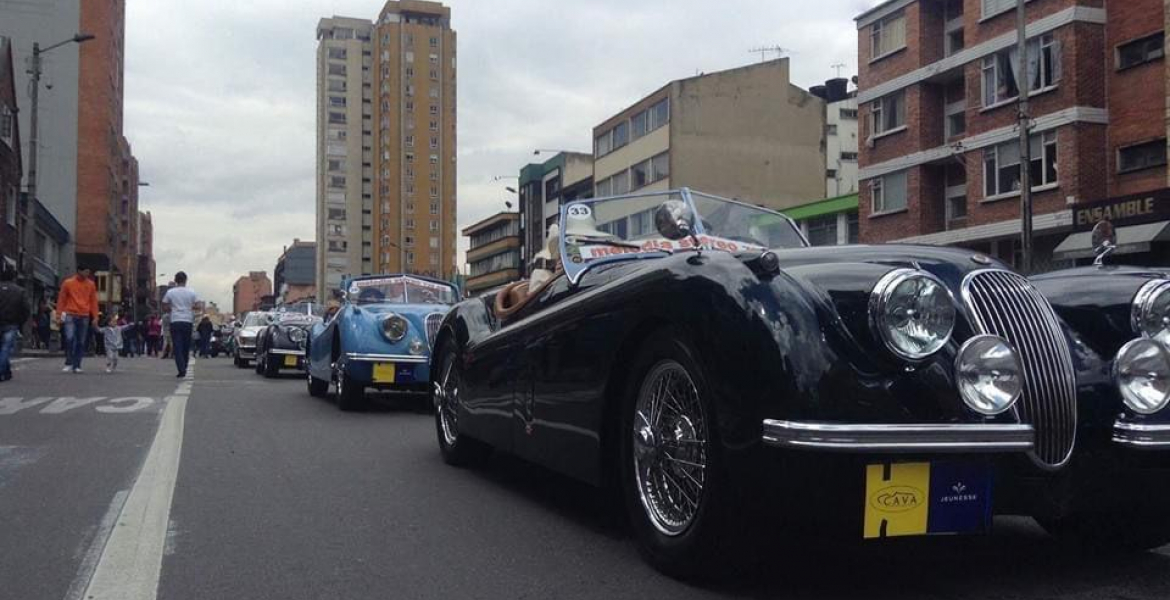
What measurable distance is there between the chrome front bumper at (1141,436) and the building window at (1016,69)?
28.4m

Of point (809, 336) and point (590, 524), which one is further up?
point (809, 336)

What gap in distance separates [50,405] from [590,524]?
7.54m

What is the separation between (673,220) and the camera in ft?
16.0

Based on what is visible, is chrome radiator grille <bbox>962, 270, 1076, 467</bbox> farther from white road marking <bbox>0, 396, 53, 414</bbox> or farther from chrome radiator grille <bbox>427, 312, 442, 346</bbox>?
white road marking <bbox>0, 396, 53, 414</bbox>

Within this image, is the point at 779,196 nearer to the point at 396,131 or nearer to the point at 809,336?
the point at 809,336

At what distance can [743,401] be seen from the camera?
323cm

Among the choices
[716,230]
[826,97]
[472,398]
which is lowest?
[472,398]

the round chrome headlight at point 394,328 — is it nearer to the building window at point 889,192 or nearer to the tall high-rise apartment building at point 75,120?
the building window at point 889,192

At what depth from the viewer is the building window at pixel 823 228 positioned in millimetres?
42312

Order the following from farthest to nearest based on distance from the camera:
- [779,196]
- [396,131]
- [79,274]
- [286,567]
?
[396,131] → [779,196] → [79,274] → [286,567]

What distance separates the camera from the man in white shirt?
631 inches

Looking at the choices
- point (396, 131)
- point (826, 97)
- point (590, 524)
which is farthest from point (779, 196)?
point (396, 131)

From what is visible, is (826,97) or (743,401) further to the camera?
(826,97)

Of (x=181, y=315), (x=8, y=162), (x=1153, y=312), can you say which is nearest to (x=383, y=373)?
(x=181, y=315)
